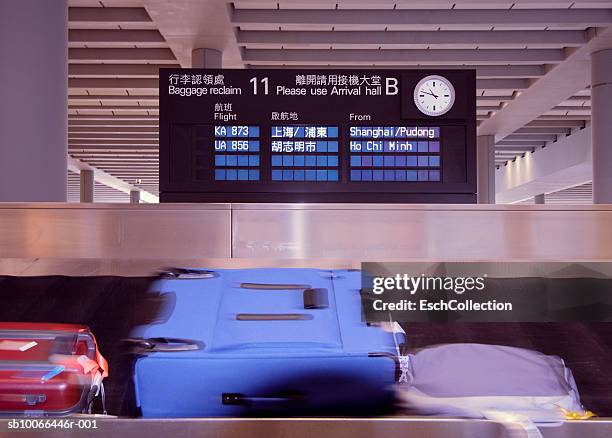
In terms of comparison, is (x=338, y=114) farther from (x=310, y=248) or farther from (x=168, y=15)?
(x=168, y=15)

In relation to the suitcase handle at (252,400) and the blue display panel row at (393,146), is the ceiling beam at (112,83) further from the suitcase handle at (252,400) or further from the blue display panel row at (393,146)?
the suitcase handle at (252,400)

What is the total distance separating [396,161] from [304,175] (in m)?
0.35

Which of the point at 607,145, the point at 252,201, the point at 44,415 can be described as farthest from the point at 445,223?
the point at 607,145

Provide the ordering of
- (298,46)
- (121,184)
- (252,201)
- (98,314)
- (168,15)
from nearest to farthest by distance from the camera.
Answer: (98,314) < (252,201) < (168,15) < (298,46) < (121,184)

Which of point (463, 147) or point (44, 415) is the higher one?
point (463, 147)

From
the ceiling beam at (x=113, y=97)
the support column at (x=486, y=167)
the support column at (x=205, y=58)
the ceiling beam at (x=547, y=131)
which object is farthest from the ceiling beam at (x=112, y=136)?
the ceiling beam at (x=547, y=131)

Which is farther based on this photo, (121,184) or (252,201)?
(121,184)

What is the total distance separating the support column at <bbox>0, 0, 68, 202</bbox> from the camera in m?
3.62

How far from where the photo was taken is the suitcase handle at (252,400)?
79.0 inches

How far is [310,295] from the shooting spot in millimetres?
2156

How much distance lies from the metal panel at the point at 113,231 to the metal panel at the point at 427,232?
101mm

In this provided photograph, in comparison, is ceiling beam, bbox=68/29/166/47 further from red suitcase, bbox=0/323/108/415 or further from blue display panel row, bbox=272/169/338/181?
red suitcase, bbox=0/323/108/415

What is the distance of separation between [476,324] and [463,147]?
0.66 metres

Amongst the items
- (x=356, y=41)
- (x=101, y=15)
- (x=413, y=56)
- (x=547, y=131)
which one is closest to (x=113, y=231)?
(x=101, y=15)
